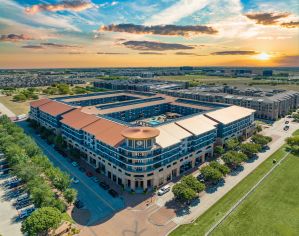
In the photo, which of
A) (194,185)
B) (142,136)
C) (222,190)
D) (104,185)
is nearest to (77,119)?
(104,185)

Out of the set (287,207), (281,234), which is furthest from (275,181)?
(281,234)

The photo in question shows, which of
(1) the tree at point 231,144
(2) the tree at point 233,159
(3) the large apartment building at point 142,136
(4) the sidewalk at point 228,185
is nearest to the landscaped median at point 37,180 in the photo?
(3) the large apartment building at point 142,136

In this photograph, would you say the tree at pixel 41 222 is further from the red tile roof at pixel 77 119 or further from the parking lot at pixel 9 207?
the red tile roof at pixel 77 119

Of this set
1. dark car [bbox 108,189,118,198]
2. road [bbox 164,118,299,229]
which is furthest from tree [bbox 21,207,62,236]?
road [bbox 164,118,299,229]

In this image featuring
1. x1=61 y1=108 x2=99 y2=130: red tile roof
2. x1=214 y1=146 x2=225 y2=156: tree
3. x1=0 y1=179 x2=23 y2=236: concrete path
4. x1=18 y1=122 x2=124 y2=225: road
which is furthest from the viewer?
x1=61 y1=108 x2=99 y2=130: red tile roof

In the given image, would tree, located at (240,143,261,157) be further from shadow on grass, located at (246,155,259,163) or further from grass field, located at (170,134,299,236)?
grass field, located at (170,134,299,236)

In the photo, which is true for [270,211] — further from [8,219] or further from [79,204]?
[8,219]
